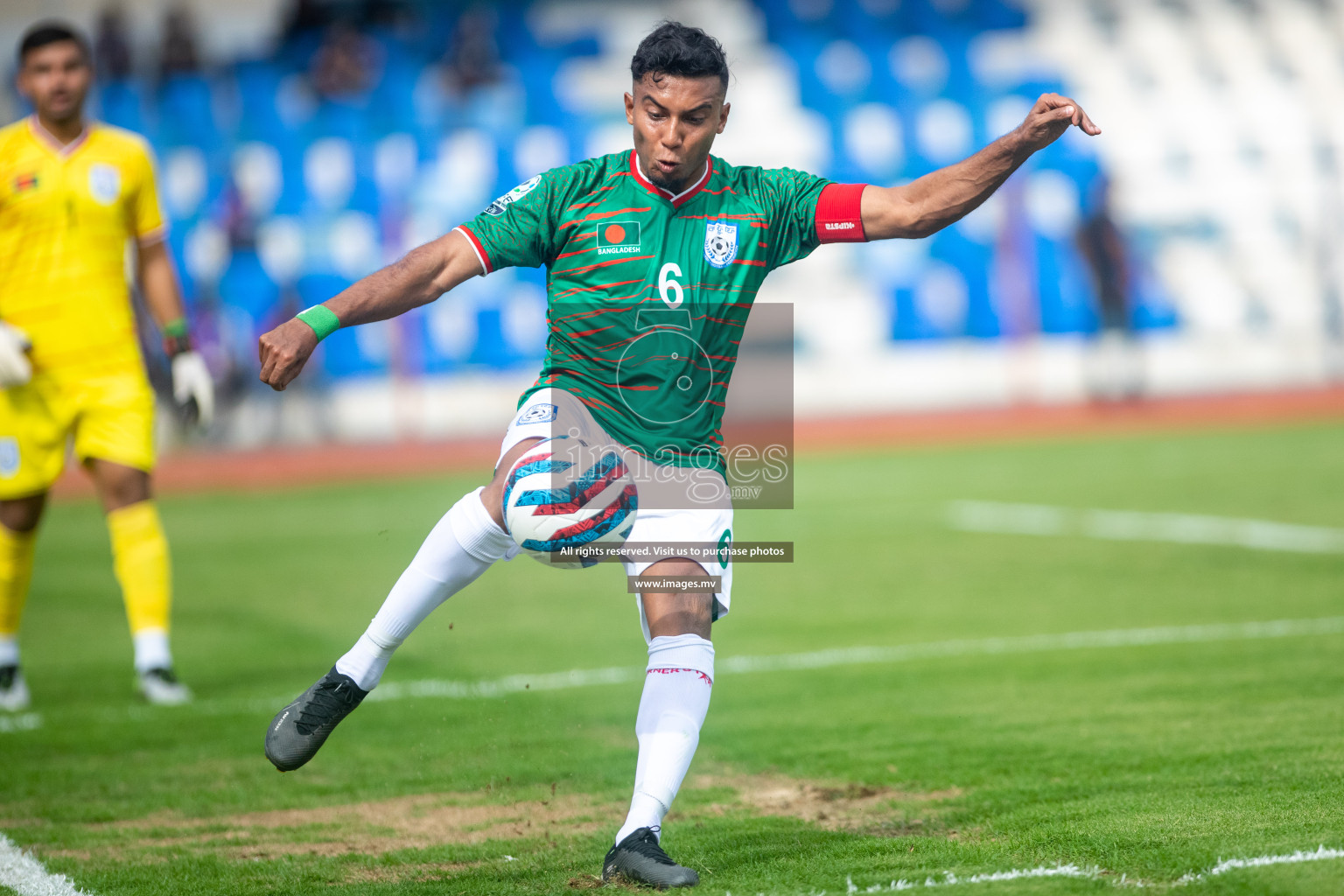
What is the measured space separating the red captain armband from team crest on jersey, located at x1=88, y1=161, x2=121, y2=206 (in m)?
3.84

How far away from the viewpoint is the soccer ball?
12.8 feet

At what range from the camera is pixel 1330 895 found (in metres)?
3.44

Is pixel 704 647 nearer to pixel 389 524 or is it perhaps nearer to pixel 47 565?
pixel 47 565

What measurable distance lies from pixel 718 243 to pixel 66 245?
3808mm

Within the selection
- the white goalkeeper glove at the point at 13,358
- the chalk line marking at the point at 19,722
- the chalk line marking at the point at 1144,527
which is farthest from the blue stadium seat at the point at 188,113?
the chalk line marking at the point at 19,722

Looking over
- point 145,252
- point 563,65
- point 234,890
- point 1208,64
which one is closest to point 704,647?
point 234,890

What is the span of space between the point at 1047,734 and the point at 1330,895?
203 cm

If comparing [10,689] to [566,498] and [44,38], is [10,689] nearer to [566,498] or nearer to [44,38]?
[44,38]

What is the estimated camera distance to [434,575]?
419cm

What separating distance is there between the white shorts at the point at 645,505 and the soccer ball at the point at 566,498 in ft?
0.14

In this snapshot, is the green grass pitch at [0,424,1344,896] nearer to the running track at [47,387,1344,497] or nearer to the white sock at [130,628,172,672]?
the white sock at [130,628,172,672]

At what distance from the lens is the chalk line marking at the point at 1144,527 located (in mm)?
9680

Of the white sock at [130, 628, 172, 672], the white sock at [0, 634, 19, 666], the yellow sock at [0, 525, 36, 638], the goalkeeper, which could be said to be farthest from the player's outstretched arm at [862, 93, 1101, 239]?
the white sock at [0, 634, 19, 666]

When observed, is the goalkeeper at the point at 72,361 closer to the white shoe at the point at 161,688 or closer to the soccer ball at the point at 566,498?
the white shoe at the point at 161,688
